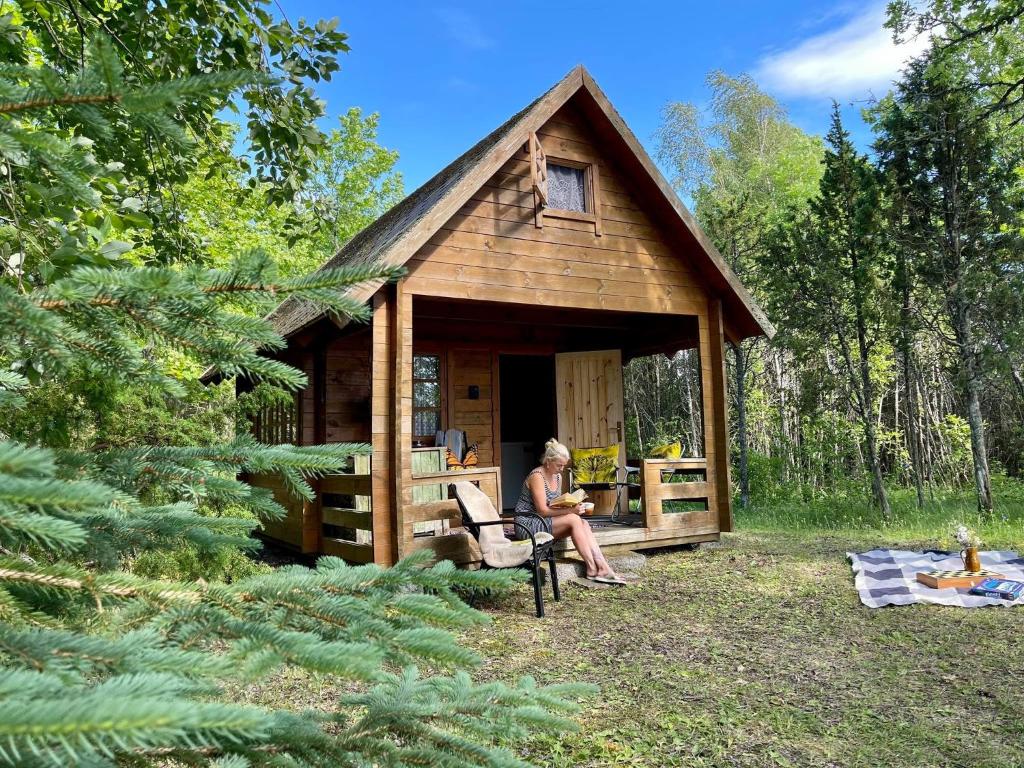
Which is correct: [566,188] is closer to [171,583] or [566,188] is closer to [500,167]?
[500,167]

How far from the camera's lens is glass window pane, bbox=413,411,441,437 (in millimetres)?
10250

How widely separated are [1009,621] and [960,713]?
224cm

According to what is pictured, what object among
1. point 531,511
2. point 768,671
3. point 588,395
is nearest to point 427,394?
point 588,395

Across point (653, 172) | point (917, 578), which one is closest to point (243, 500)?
point (917, 578)

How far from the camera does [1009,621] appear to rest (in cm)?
556

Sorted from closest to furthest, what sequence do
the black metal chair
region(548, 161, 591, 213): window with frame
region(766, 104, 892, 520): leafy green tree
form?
region(548, 161, 591, 213): window with frame → the black metal chair → region(766, 104, 892, 520): leafy green tree

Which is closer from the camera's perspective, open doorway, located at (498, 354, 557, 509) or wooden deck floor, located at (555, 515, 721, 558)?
wooden deck floor, located at (555, 515, 721, 558)

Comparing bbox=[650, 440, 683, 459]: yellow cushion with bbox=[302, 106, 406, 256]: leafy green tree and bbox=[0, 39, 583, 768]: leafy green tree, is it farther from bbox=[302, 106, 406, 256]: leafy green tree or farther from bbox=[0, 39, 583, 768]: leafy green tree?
bbox=[302, 106, 406, 256]: leafy green tree

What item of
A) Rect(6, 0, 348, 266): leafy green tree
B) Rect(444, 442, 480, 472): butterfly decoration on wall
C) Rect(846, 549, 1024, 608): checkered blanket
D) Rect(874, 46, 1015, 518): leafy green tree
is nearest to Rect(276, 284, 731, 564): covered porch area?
Rect(444, 442, 480, 472): butterfly decoration on wall

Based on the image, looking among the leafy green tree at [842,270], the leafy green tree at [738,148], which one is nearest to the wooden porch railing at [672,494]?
the leafy green tree at [842,270]

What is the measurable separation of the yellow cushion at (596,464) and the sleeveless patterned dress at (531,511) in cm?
297

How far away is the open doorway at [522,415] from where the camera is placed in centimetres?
1233

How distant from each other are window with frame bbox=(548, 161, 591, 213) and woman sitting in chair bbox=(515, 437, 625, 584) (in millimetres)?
3146

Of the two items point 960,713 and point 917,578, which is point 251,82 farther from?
point 917,578
